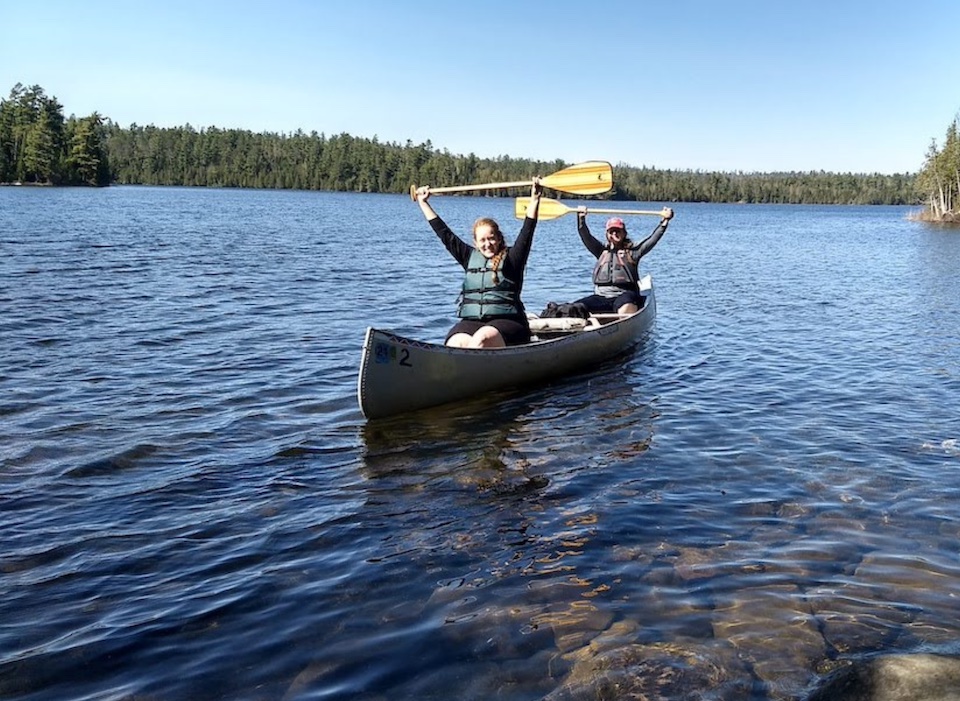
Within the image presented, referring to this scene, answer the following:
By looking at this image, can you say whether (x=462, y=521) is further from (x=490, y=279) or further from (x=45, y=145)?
(x=45, y=145)

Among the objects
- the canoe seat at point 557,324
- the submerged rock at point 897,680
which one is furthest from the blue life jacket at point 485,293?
the submerged rock at point 897,680

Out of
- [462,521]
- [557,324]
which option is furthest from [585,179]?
[462,521]

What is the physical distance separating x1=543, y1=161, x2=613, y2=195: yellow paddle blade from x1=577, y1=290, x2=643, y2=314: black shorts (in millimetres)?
2007

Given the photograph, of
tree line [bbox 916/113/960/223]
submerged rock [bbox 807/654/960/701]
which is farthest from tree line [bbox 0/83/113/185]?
submerged rock [bbox 807/654/960/701]

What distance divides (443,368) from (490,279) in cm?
126

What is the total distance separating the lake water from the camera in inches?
171

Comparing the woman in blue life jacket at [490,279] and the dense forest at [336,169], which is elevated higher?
the dense forest at [336,169]

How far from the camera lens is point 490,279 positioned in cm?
962

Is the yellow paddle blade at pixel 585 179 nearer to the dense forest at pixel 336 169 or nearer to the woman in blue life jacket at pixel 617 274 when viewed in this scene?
the woman in blue life jacket at pixel 617 274

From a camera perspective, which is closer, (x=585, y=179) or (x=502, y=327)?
(x=502, y=327)

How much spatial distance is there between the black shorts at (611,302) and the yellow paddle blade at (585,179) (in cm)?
201

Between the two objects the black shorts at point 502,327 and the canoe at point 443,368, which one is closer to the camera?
the canoe at point 443,368

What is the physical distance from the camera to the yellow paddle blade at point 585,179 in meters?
12.7

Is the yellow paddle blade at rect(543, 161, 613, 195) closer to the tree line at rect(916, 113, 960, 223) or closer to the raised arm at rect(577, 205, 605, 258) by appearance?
the raised arm at rect(577, 205, 605, 258)
